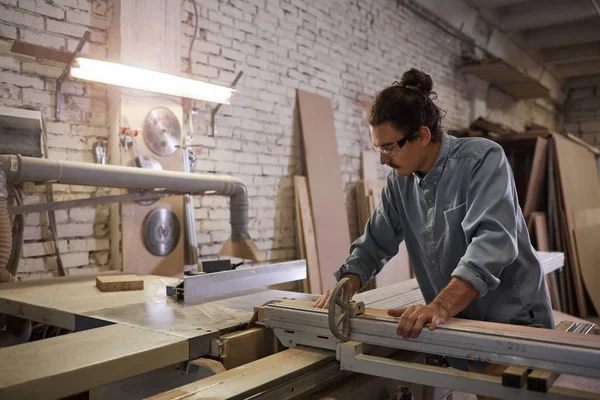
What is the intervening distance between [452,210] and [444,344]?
55 centimetres

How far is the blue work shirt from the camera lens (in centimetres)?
151

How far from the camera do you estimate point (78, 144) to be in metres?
2.97

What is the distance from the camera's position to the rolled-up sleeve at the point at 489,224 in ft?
4.78

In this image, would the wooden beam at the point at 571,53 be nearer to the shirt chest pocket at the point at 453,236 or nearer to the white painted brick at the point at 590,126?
the white painted brick at the point at 590,126

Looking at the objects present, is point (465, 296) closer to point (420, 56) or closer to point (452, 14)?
point (420, 56)

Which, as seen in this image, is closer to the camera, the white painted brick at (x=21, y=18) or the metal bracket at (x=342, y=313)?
the metal bracket at (x=342, y=313)

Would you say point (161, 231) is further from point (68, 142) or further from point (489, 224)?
point (489, 224)

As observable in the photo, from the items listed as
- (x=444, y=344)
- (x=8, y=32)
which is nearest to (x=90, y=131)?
(x=8, y=32)

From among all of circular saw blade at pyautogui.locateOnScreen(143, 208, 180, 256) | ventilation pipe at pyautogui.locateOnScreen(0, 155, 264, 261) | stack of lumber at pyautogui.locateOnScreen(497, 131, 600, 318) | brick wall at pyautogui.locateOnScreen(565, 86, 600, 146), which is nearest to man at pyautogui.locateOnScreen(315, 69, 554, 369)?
ventilation pipe at pyautogui.locateOnScreen(0, 155, 264, 261)

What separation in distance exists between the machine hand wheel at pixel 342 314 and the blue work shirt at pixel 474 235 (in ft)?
1.04

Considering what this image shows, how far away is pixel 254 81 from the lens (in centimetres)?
407

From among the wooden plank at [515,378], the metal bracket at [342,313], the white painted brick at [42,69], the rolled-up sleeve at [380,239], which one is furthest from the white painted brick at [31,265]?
the wooden plank at [515,378]

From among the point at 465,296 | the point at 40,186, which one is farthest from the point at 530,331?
the point at 40,186

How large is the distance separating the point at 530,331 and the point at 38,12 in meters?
2.84
